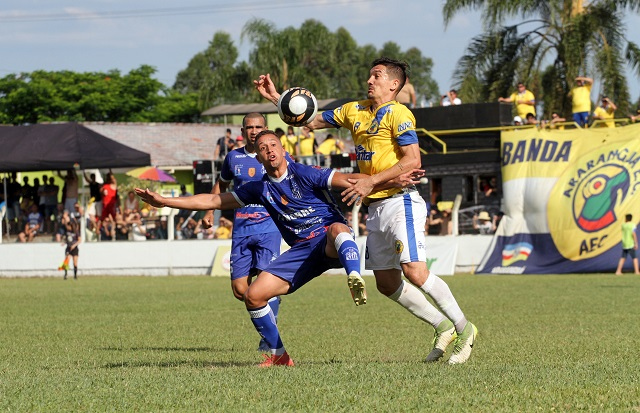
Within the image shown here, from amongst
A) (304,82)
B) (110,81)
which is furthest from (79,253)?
(110,81)

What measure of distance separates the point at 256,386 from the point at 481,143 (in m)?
23.5

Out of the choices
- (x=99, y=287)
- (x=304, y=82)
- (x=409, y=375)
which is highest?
(x=304, y=82)

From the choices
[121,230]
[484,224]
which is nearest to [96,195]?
[121,230]

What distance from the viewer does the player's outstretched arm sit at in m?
Result: 9.16

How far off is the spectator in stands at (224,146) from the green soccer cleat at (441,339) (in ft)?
75.5

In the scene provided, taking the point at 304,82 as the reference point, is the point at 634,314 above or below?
below

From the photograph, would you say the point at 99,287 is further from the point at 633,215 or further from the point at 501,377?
the point at 501,377

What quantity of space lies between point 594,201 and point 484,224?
9.85 feet

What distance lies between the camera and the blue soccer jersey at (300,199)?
908 cm

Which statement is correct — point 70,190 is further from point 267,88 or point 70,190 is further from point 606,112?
point 267,88

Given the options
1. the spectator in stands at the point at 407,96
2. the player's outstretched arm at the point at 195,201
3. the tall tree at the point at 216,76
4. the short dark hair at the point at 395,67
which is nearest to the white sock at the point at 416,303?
the player's outstretched arm at the point at 195,201

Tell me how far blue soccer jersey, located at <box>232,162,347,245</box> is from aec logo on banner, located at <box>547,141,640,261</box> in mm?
18819

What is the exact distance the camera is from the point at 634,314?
15586 mm

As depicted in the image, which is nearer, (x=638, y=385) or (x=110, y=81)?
(x=638, y=385)
